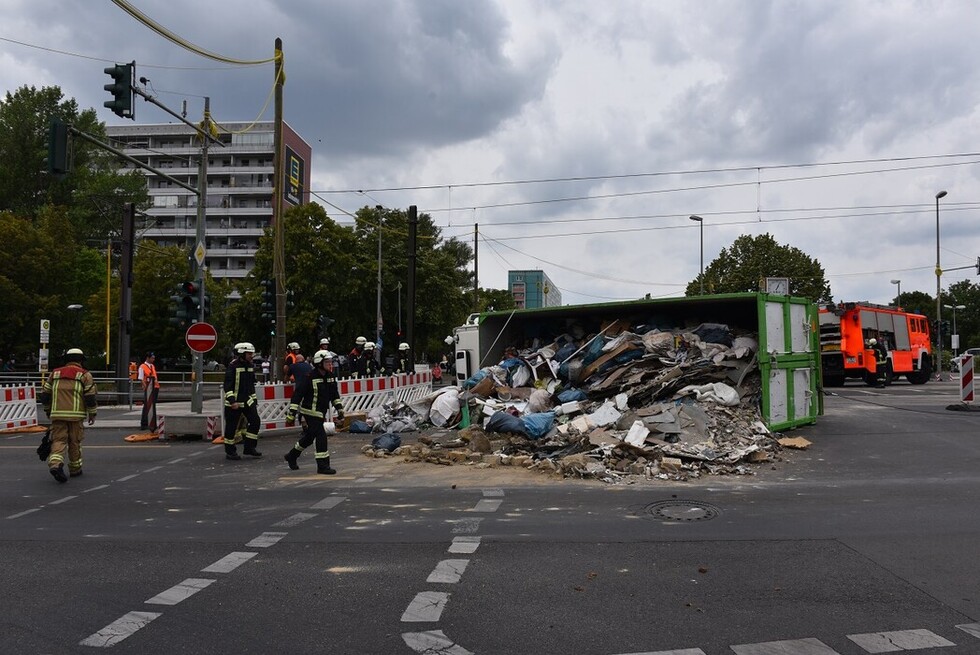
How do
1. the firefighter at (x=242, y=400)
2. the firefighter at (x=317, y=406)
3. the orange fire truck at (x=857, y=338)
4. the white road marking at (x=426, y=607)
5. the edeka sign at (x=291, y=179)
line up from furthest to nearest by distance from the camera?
the orange fire truck at (x=857, y=338), the edeka sign at (x=291, y=179), the firefighter at (x=242, y=400), the firefighter at (x=317, y=406), the white road marking at (x=426, y=607)

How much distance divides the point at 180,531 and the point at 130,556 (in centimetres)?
85

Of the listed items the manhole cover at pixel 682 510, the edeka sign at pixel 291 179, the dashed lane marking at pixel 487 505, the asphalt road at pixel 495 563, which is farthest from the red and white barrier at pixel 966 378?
the edeka sign at pixel 291 179

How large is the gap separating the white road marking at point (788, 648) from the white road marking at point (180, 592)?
11.2ft

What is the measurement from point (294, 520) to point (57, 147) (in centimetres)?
1020

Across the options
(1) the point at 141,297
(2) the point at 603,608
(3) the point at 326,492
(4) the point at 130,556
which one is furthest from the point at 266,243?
(2) the point at 603,608

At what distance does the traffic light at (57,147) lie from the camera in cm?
1321

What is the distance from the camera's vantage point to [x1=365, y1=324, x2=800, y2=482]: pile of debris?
959cm

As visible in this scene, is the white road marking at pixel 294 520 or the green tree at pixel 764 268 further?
the green tree at pixel 764 268

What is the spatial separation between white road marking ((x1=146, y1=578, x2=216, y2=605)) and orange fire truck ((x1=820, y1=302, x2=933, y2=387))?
23374 mm

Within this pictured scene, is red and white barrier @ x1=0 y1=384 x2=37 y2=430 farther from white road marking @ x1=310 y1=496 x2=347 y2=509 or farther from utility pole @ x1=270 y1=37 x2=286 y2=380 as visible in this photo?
white road marking @ x1=310 y1=496 x2=347 y2=509

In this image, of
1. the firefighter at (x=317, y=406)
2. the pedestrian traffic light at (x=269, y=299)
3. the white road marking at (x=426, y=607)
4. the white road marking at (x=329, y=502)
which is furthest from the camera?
the pedestrian traffic light at (x=269, y=299)

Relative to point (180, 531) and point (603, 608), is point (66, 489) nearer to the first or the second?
point (180, 531)

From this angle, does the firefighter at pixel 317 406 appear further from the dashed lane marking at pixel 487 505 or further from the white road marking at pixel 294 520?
the dashed lane marking at pixel 487 505

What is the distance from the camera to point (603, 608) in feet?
14.5
